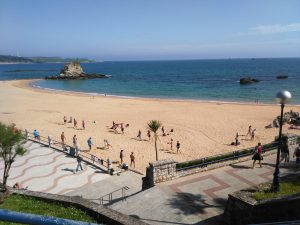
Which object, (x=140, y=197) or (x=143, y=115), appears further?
(x=143, y=115)

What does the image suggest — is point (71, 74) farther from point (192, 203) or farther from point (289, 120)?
point (192, 203)

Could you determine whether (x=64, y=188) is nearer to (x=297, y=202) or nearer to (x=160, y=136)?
(x=297, y=202)

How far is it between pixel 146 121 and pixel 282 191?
90.4 ft

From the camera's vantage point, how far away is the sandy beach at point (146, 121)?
2523cm

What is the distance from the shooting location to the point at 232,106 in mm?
48406

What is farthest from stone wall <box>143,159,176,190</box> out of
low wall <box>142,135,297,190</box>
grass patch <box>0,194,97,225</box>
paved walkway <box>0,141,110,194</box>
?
grass patch <box>0,194,97,225</box>

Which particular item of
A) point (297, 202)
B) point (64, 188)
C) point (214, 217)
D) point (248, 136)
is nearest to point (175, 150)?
point (248, 136)

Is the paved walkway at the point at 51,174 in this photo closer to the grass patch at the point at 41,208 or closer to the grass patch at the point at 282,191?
the grass patch at the point at 41,208

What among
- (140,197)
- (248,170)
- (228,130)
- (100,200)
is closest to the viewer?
(140,197)

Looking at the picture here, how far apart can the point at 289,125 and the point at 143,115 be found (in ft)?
60.1

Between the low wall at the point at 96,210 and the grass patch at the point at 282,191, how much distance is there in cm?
472

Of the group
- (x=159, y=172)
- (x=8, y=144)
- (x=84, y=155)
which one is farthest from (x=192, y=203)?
(x=84, y=155)

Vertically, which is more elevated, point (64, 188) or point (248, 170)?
point (248, 170)

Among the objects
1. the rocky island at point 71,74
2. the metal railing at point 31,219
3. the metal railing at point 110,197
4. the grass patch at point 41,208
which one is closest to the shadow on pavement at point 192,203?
the metal railing at point 110,197
